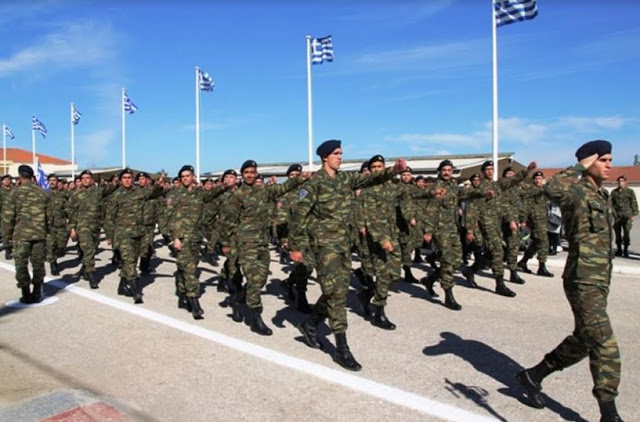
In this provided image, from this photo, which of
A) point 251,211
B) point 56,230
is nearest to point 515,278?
point 251,211

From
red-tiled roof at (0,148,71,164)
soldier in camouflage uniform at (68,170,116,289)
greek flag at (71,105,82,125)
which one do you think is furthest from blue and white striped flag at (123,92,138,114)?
red-tiled roof at (0,148,71,164)

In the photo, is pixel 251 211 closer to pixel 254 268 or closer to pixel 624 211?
pixel 254 268

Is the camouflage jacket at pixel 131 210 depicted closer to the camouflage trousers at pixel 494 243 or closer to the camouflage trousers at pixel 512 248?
the camouflage trousers at pixel 494 243

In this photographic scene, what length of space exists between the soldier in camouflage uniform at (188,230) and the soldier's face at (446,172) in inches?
132

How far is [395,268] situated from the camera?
620 cm

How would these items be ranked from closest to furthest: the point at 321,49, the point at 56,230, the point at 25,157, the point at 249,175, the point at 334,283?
the point at 334,283 → the point at 249,175 → the point at 56,230 → the point at 321,49 → the point at 25,157

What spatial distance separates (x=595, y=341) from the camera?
347cm

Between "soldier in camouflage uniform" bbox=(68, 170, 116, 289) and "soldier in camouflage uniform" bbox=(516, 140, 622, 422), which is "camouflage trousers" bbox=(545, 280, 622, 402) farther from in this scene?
"soldier in camouflage uniform" bbox=(68, 170, 116, 289)

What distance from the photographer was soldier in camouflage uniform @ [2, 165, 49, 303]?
735 cm

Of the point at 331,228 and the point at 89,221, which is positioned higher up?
the point at 331,228

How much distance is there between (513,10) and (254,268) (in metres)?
10.0

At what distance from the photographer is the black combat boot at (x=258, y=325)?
586 centimetres

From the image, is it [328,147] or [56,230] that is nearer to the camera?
[328,147]

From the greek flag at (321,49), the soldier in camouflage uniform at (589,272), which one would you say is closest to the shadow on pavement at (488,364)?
the soldier in camouflage uniform at (589,272)
